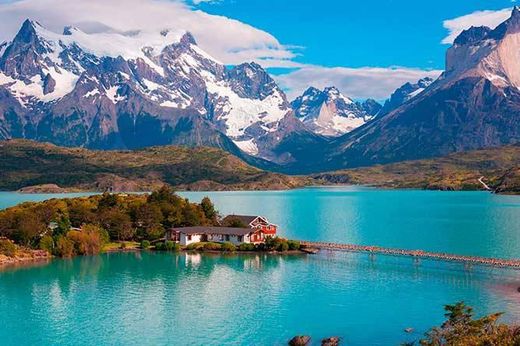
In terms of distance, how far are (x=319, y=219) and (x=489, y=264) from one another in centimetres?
9862

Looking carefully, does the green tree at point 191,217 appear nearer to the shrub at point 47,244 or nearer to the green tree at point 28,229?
the shrub at point 47,244

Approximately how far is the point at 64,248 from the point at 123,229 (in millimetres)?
18724

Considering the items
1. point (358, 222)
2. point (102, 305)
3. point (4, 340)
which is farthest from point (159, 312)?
point (358, 222)

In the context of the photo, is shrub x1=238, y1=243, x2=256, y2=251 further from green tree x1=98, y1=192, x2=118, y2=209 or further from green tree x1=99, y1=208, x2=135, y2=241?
green tree x1=98, y1=192, x2=118, y2=209

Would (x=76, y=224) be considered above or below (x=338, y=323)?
above

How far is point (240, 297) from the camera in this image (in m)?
82.0

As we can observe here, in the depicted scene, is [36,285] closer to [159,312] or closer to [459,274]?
[159,312]

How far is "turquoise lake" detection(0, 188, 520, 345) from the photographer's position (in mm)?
66312

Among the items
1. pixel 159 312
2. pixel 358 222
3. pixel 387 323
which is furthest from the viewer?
pixel 358 222

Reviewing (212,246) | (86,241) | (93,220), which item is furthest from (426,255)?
(93,220)

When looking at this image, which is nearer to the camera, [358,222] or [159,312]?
[159,312]

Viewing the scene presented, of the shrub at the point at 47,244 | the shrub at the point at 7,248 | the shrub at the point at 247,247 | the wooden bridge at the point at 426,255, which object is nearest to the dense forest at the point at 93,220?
the shrub at the point at 47,244

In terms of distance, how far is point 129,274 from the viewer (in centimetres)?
9975

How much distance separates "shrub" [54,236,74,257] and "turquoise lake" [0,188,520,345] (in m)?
3.80
